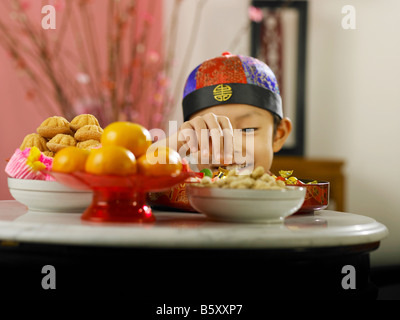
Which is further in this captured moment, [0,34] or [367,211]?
[367,211]

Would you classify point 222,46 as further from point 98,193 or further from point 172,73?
point 98,193

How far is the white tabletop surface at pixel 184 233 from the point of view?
29.3 inches

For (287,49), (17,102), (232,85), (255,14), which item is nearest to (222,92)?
(232,85)

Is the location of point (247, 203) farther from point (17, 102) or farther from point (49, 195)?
point (17, 102)

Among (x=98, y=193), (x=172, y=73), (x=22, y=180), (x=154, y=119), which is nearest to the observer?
(x=98, y=193)

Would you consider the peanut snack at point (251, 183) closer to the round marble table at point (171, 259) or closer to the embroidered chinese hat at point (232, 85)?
the round marble table at point (171, 259)

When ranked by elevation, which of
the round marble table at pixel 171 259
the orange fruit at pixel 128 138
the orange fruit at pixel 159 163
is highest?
the orange fruit at pixel 128 138

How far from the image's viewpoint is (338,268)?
0.85 meters

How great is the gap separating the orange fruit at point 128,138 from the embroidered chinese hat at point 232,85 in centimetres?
58

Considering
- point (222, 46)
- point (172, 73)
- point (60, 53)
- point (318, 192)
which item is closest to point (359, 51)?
point (222, 46)

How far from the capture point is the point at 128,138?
89 centimetres

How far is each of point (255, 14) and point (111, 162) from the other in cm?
255

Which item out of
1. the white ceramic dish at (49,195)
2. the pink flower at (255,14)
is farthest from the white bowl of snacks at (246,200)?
the pink flower at (255,14)
